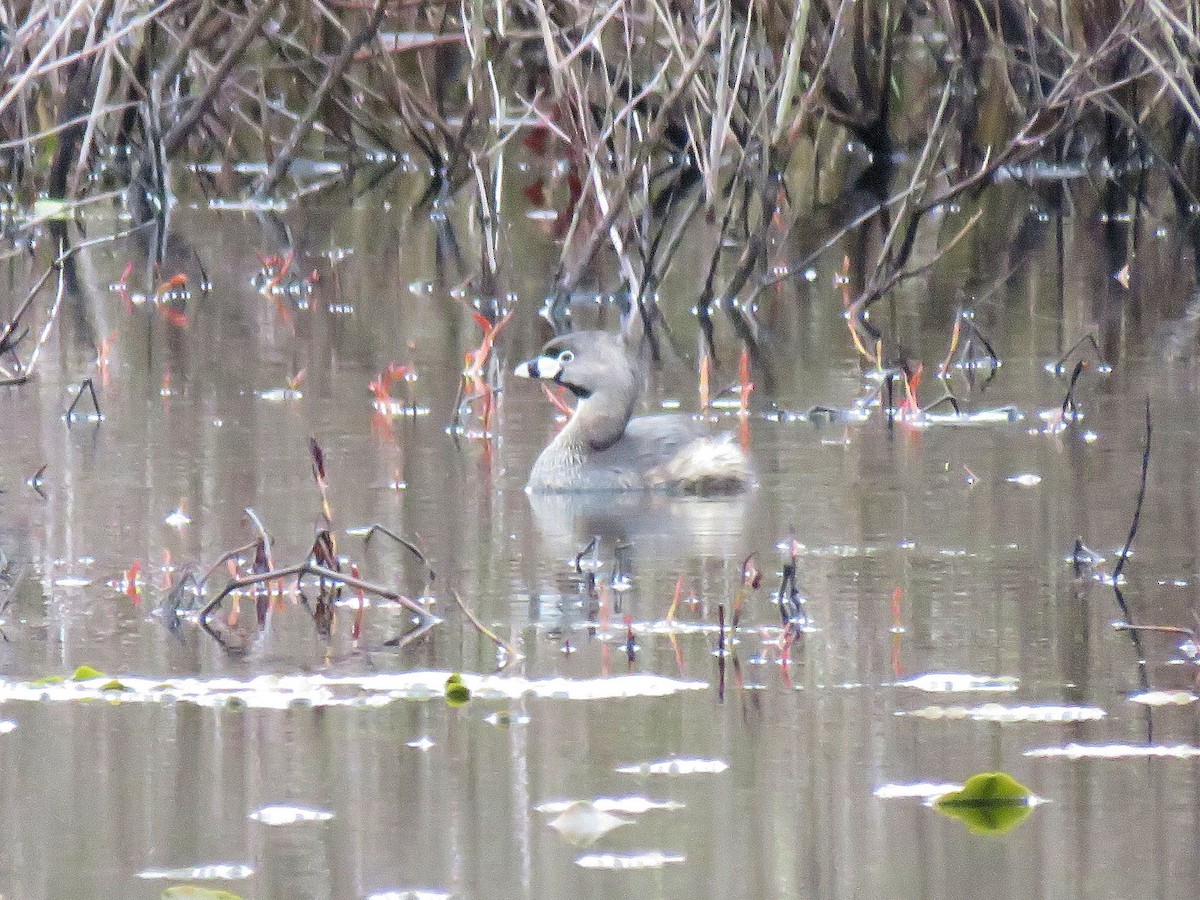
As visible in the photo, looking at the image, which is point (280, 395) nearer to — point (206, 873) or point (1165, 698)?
point (1165, 698)

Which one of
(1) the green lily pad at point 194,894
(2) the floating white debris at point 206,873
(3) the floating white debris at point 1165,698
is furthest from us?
(3) the floating white debris at point 1165,698

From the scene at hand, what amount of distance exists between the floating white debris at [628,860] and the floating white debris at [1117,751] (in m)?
0.90

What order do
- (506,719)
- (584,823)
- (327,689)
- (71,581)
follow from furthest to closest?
(71,581)
(327,689)
(506,719)
(584,823)

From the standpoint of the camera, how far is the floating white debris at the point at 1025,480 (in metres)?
8.70

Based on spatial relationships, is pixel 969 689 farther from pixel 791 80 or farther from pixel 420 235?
pixel 420 235

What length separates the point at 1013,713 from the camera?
5707 mm

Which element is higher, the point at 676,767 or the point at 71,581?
the point at 71,581

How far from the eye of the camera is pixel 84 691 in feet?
19.4

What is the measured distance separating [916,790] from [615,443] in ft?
13.7

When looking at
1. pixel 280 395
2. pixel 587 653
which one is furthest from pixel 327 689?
pixel 280 395

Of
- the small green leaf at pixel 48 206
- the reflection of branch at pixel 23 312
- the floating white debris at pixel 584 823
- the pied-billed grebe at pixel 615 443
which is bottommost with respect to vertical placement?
the floating white debris at pixel 584 823

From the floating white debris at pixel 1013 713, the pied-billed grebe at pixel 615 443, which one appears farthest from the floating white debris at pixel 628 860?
the pied-billed grebe at pixel 615 443

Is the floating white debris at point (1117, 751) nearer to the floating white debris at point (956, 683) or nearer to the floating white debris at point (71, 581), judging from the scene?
the floating white debris at point (956, 683)

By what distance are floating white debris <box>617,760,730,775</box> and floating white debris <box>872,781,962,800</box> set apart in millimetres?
305
